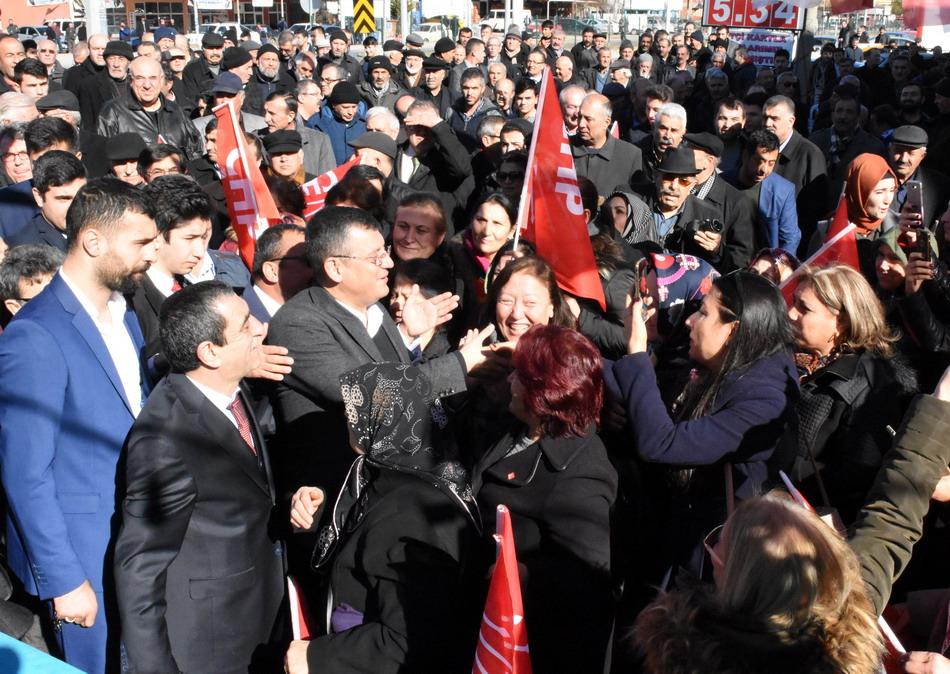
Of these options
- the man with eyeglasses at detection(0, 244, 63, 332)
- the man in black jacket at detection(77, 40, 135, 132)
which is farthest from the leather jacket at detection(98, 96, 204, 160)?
the man with eyeglasses at detection(0, 244, 63, 332)

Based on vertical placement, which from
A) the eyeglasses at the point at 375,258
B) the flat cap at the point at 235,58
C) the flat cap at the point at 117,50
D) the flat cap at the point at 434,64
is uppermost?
the flat cap at the point at 117,50

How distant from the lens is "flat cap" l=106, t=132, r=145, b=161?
19.4 feet

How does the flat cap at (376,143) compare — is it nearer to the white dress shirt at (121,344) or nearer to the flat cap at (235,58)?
the white dress shirt at (121,344)

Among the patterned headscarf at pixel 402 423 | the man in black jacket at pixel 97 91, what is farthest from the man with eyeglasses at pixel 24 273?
the man in black jacket at pixel 97 91

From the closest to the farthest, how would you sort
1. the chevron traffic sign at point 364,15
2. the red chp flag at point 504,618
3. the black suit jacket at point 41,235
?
the red chp flag at point 504,618 < the black suit jacket at point 41,235 < the chevron traffic sign at point 364,15

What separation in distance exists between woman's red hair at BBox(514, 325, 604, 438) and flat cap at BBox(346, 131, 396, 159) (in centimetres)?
392

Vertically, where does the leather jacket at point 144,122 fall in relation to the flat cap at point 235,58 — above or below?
below

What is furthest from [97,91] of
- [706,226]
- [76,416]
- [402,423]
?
[402,423]

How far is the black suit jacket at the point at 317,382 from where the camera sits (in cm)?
327

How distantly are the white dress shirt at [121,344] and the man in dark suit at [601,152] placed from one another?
13.7 feet

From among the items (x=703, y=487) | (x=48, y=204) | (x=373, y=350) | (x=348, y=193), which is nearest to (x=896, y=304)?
(x=703, y=487)

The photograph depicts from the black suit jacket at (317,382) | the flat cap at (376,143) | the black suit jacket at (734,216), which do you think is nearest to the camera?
the black suit jacket at (317,382)

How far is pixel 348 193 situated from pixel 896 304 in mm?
2875

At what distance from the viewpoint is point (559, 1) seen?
58094 millimetres
